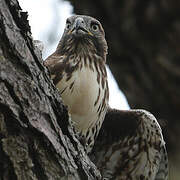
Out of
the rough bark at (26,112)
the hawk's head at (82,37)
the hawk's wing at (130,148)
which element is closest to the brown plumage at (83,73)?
the hawk's head at (82,37)

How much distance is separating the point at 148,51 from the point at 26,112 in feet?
4.58

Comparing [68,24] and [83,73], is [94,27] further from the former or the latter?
[83,73]

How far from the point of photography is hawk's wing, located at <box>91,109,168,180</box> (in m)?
3.94

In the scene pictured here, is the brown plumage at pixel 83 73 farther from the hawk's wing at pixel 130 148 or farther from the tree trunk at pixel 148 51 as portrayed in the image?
the hawk's wing at pixel 130 148

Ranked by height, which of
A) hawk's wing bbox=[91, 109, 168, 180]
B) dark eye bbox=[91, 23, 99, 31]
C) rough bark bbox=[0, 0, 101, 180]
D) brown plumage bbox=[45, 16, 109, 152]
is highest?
rough bark bbox=[0, 0, 101, 180]

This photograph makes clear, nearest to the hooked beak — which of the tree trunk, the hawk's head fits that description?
the hawk's head

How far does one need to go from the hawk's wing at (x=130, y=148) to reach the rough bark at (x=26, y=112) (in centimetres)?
189

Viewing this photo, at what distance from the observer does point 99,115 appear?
3.46 metres

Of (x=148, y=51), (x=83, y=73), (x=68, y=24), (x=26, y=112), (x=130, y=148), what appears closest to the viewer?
(x=26, y=112)

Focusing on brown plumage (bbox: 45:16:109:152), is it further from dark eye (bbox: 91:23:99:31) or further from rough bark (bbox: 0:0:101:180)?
rough bark (bbox: 0:0:101:180)

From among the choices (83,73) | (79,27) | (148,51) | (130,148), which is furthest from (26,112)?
(130,148)

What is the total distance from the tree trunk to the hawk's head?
38cm

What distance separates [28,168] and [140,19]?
1.51 metres

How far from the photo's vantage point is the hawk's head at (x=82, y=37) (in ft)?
12.0
